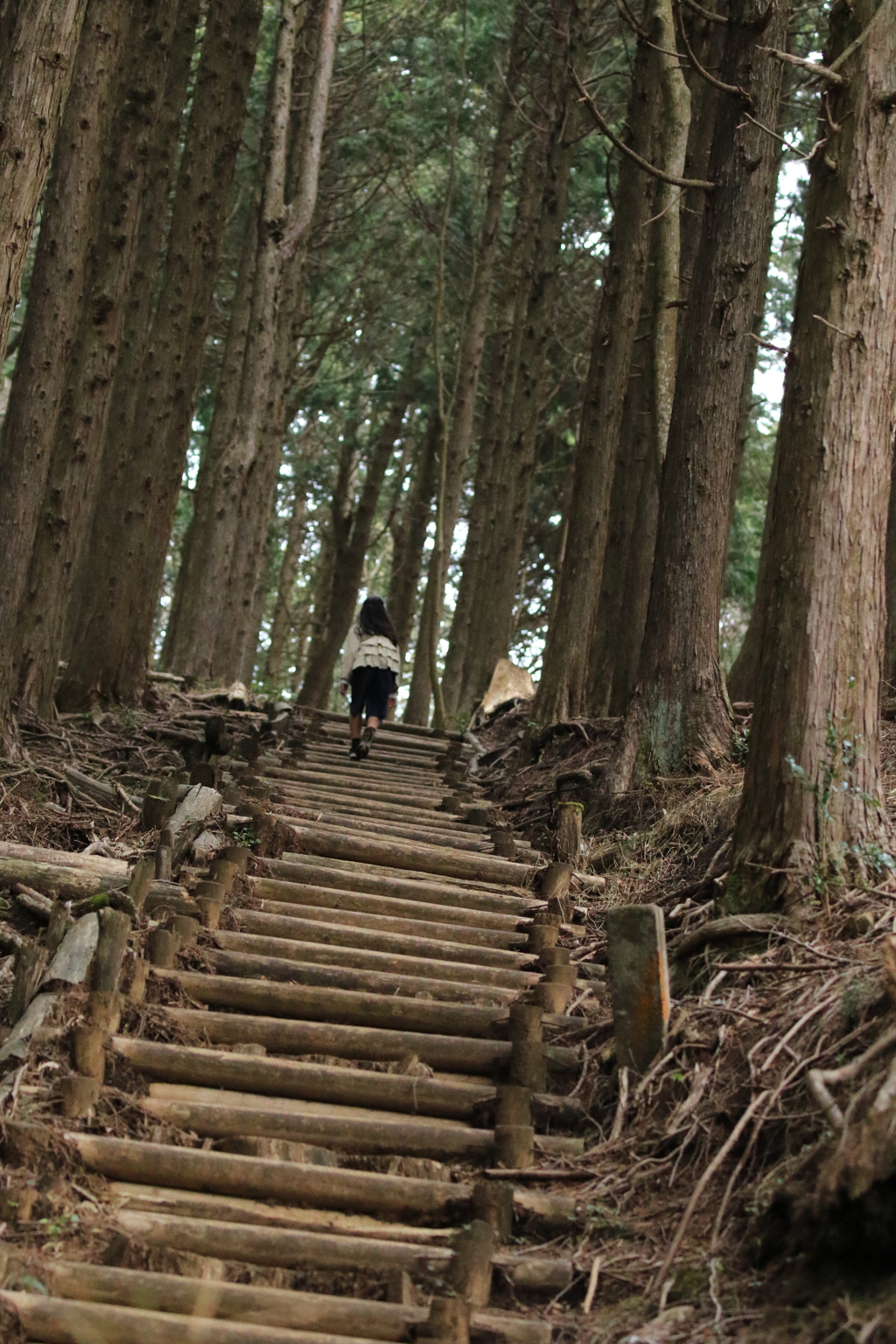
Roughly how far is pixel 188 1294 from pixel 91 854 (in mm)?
3460

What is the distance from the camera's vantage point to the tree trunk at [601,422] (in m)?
12.3

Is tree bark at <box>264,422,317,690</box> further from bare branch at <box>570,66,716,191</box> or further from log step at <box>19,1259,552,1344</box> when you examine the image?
log step at <box>19,1259,552,1344</box>

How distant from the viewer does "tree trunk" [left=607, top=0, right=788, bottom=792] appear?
9242mm

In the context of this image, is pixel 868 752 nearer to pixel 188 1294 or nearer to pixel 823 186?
pixel 823 186

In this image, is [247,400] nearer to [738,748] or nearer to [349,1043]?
[738,748]

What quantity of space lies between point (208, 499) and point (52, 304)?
595cm

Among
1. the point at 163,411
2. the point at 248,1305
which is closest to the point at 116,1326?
the point at 248,1305

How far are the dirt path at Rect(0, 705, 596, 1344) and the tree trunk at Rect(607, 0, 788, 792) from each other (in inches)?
61.5

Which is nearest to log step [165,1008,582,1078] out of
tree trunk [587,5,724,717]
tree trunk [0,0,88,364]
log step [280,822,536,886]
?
log step [280,822,536,886]

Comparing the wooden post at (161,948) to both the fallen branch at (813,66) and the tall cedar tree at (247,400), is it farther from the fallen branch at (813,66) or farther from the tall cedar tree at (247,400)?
the tall cedar tree at (247,400)

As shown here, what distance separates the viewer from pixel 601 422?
41.8 ft

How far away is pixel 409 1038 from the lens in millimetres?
6254

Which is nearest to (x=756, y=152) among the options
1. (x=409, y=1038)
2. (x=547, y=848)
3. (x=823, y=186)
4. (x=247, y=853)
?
(x=823, y=186)

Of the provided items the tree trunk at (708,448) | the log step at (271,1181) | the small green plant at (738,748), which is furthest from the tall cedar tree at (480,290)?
the log step at (271,1181)
